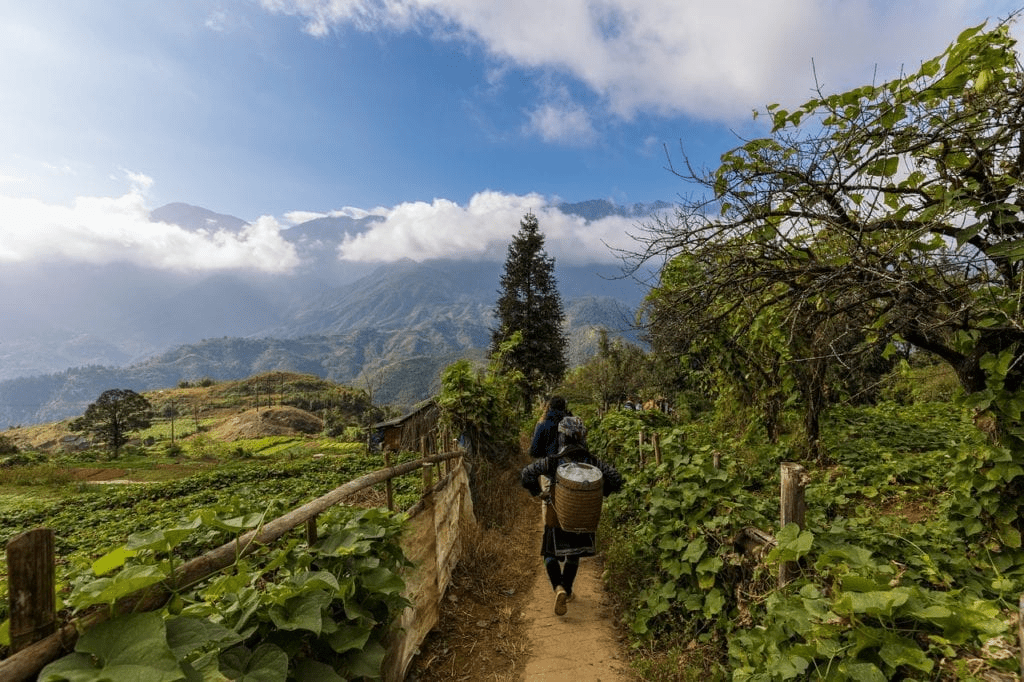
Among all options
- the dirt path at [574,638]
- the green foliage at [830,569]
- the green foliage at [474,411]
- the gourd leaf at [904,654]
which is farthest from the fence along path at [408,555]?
the gourd leaf at [904,654]

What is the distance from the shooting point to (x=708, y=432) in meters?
10.6

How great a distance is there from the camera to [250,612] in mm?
1871

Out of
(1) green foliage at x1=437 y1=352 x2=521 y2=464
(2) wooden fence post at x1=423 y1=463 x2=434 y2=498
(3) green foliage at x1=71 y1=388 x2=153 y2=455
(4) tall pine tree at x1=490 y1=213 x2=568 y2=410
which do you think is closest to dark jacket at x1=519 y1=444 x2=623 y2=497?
(2) wooden fence post at x1=423 y1=463 x2=434 y2=498

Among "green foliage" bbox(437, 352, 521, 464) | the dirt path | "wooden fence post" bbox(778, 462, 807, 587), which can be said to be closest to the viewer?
"wooden fence post" bbox(778, 462, 807, 587)

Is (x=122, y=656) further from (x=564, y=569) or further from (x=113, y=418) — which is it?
(x=113, y=418)

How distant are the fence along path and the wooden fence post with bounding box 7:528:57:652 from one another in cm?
2

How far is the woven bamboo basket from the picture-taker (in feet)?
13.9

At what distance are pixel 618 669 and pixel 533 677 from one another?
2.49 feet

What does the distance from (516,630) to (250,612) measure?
3426 millimetres

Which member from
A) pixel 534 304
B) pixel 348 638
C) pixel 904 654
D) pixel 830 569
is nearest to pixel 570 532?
pixel 830 569

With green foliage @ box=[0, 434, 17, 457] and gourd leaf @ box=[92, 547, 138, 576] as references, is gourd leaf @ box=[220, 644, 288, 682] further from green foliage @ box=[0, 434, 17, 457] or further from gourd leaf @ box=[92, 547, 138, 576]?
green foliage @ box=[0, 434, 17, 457]


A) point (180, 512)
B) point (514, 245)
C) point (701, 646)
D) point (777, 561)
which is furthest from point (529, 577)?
point (514, 245)

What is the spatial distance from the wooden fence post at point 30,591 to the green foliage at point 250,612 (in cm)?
8

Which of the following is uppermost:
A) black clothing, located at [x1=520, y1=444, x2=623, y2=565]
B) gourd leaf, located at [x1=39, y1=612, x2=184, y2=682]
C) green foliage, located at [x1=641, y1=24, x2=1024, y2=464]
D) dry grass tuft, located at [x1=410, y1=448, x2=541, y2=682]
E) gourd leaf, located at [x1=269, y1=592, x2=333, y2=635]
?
green foliage, located at [x1=641, y1=24, x2=1024, y2=464]
